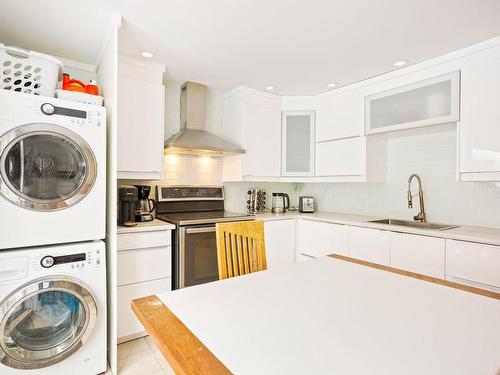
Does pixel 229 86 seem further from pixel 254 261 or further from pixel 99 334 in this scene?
pixel 99 334

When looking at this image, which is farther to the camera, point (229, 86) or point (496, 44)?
point (229, 86)

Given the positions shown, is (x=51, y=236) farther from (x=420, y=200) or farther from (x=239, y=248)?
(x=420, y=200)

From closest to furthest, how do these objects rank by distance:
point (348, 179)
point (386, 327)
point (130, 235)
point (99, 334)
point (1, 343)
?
point (386, 327), point (1, 343), point (99, 334), point (130, 235), point (348, 179)

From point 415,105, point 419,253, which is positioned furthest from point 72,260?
point 415,105

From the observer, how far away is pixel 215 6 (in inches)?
66.7

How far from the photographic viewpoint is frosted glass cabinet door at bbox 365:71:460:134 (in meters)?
2.28

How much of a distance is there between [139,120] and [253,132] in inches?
50.2

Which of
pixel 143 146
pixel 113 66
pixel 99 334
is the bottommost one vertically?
pixel 99 334

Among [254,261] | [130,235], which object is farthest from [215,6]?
[130,235]

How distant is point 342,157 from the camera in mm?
3113

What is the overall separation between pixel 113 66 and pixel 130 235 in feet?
3.95

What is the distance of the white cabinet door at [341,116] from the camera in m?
2.94

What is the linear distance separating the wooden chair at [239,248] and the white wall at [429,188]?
1827 millimetres

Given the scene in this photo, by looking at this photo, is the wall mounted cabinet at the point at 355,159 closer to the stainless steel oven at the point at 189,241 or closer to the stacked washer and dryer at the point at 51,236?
the stainless steel oven at the point at 189,241
